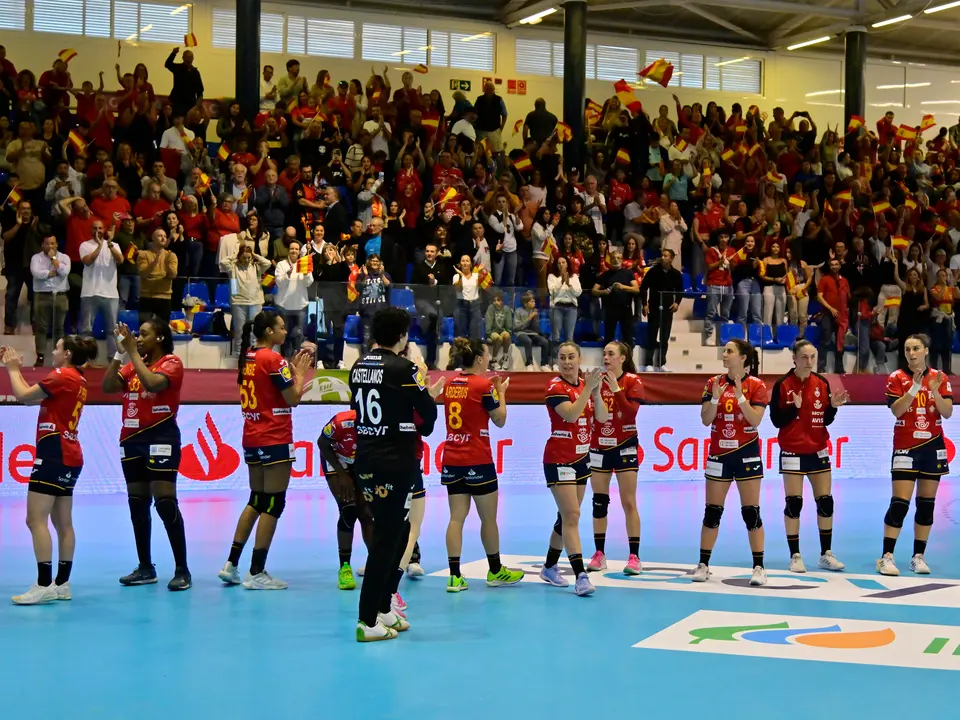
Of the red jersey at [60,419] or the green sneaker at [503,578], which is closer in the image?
the red jersey at [60,419]

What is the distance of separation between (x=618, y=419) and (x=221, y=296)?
6502 millimetres

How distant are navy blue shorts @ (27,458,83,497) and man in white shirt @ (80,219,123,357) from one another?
6.16m

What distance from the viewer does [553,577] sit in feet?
30.1

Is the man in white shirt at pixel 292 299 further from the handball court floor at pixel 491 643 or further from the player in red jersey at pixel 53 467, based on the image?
the player in red jersey at pixel 53 467

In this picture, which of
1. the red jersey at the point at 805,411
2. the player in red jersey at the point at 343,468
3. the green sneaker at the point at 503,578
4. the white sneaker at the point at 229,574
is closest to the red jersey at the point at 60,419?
the white sneaker at the point at 229,574

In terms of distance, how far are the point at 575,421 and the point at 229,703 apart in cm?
402

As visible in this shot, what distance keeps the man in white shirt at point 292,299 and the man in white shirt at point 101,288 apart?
204 centimetres

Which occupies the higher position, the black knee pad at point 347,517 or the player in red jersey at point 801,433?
the player in red jersey at point 801,433

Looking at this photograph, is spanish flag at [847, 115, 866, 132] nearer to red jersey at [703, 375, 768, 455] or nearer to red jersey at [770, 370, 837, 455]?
red jersey at [770, 370, 837, 455]

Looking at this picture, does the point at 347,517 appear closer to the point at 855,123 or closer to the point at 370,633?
the point at 370,633

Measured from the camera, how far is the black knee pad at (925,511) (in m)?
10.2

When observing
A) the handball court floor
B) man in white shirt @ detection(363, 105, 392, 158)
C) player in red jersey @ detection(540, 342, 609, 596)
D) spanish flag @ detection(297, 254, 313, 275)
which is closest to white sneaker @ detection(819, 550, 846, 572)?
the handball court floor

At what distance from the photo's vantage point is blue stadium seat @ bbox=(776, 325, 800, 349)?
56.5 feet

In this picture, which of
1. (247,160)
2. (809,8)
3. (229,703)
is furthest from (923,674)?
(809,8)
